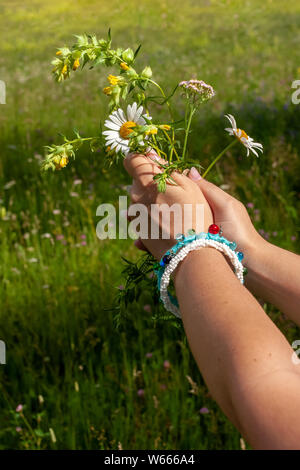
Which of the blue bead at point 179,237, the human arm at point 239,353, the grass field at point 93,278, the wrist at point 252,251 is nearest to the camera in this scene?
the human arm at point 239,353

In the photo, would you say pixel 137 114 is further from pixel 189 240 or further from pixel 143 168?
pixel 189 240

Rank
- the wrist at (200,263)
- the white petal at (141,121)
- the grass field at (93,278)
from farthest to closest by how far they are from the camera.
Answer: the grass field at (93,278) → the white petal at (141,121) → the wrist at (200,263)

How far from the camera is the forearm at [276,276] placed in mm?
1279

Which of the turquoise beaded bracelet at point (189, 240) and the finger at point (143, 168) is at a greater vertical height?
the finger at point (143, 168)

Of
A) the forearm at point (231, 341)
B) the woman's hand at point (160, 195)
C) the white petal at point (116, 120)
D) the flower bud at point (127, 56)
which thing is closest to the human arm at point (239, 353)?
the forearm at point (231, 341)

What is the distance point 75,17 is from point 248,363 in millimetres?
13459

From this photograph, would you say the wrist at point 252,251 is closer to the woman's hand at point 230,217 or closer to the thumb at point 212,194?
the woman's hand at point 230,217

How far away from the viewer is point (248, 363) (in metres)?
0.79

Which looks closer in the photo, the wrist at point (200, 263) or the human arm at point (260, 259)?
the wrist at point (200, 263)

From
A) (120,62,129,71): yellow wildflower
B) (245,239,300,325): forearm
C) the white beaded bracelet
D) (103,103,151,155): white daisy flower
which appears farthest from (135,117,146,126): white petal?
(245,239,300,325): forearm

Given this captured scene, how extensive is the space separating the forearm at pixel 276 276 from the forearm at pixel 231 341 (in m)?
0.34

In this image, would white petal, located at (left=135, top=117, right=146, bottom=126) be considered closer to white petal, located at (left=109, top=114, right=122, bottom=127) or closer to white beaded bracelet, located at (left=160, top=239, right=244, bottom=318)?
white petal, located at (left=109, top=114, right=122, bottom=127)

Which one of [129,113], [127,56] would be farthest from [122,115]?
[127,56]

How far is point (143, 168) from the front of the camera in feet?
4.25
